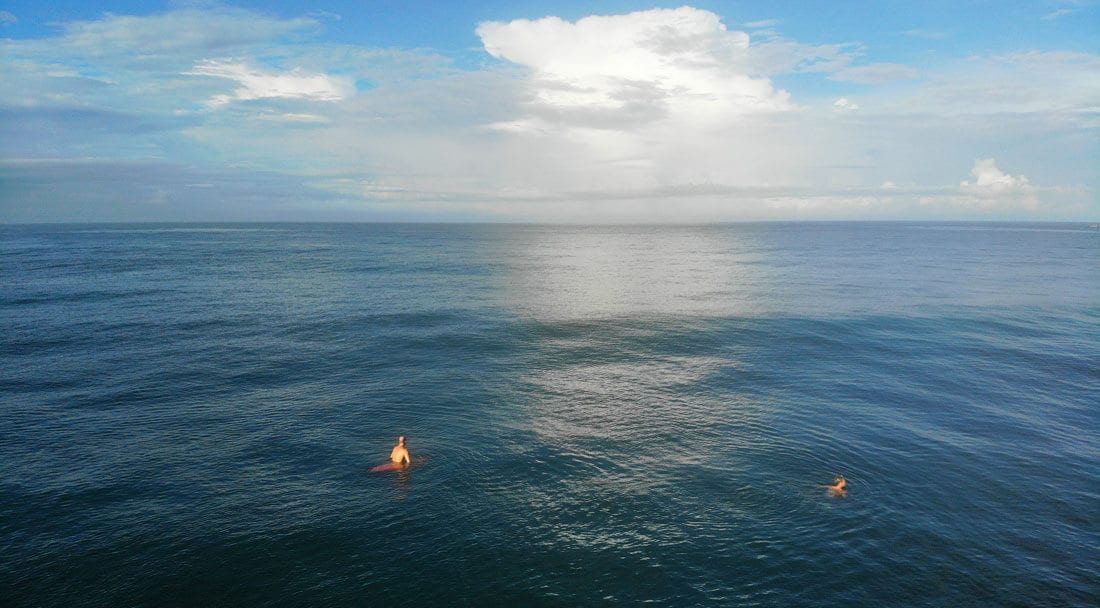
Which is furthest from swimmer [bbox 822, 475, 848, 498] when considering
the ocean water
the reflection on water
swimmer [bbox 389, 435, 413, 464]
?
the reflection on water

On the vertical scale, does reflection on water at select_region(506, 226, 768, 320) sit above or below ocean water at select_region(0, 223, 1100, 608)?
above

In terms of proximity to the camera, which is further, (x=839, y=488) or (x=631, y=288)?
(x=631, y=288)

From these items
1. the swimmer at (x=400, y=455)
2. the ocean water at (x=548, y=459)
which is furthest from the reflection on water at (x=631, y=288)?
the swimmer at (x=400, y=455)

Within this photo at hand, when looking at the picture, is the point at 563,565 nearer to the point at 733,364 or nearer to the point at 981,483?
the point at 981,483

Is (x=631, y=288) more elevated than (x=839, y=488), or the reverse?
(x=631, y=288)

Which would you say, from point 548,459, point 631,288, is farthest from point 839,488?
point 631,288

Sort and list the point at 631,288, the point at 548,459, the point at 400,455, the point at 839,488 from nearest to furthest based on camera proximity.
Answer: the point at 839,488 → the point at 400,455 → the point at 548,459 → the point at 631,288

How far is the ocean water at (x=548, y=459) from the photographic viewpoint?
27109mm

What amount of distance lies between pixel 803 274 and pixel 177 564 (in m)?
143

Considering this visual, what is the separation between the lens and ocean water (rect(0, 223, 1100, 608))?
27.1m

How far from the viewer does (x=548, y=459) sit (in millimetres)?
39094

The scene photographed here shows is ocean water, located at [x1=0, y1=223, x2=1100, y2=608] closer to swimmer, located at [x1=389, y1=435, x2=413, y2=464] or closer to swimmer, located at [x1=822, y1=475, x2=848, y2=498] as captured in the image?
swimmer, located at [x1=822, y1=475, x2=848, y2=498]

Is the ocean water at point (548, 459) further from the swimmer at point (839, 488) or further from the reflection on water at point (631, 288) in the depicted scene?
the reflection on water at point (631, 288)

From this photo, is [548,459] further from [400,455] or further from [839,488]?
[839,488]
